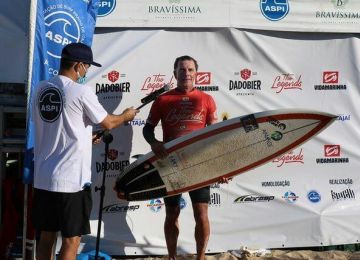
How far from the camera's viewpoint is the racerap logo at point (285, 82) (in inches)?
235

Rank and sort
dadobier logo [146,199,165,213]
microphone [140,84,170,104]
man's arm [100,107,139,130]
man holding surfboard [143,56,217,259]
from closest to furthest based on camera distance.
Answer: man's arm [100,107,139,130], microphone [140,84,170,104], man holding surfboard [143,56,217,259], dadobier logo [146,199,165,213]

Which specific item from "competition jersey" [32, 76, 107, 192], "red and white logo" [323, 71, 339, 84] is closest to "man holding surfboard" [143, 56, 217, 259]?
"competition jersey" [32, 76, 107, 192]

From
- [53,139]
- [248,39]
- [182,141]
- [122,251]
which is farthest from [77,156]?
[248,39]

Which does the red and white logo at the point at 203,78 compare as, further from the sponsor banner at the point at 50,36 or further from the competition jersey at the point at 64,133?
the competition jersey at the point at 64,133

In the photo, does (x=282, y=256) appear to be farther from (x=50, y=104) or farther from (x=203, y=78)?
(x=50, y=104)

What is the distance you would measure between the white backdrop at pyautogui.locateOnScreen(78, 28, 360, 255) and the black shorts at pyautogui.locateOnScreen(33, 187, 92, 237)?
1.61 m

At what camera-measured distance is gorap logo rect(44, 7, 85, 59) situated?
473cm

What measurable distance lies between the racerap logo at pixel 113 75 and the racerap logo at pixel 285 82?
→ 1.48 m

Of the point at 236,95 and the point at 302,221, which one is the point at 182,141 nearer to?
the point at 236,95

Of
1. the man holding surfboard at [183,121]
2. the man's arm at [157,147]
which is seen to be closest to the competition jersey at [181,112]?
the man holding surfboard at [183,121]

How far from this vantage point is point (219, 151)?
5.15 meters

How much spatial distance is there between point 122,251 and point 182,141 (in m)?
1.38

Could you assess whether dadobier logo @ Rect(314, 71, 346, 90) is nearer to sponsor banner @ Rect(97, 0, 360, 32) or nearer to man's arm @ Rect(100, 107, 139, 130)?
sponsor banner @ Rect(97, 0, 360, 32)

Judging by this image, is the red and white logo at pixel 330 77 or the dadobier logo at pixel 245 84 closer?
the dadobier logo at pixel 245 84
